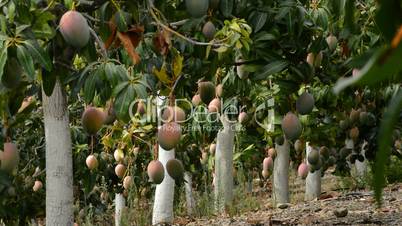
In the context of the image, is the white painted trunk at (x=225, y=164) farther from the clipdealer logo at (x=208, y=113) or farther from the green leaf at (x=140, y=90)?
the green leaf at (x=140, y=90)

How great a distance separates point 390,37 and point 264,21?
1856mm

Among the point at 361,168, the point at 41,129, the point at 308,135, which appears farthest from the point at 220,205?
the point at 361,168

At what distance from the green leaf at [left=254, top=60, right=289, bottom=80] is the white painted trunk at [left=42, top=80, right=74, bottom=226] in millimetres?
673

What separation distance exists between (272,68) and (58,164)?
30.6 inches

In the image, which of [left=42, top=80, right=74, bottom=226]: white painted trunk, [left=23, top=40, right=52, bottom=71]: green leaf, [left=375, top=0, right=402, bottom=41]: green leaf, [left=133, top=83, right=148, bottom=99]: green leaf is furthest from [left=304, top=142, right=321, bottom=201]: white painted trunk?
[left=375, top=0, right=402, bottom=41]: green leaf

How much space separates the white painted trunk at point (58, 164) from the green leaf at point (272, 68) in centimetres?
67

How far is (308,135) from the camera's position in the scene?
15.7ft

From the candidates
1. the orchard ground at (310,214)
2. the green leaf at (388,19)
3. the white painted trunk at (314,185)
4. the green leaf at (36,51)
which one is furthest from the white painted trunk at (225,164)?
the green leaf at (388,19)

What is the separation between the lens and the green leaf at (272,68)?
82.3 inches

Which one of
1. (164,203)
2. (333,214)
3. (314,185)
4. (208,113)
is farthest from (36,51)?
(314,185)

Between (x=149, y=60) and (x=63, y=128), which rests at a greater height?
(x=149, y=60)

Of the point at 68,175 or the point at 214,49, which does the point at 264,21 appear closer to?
the point at 214,49

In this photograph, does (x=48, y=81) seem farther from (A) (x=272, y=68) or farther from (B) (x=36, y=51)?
(A) (x=272, y=68)

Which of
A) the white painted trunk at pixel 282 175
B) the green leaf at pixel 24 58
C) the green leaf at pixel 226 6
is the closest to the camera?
the green leaf at pixel 24 58
